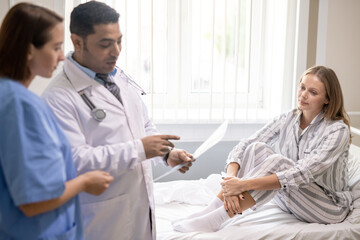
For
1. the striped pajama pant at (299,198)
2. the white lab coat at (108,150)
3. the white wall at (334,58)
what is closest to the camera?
the white lab coat at (108,150)

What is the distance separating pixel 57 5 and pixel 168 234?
60.6 inches

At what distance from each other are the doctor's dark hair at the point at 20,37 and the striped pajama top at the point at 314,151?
1.41 meters

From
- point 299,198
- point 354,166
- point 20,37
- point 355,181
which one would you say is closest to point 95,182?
point 20,37

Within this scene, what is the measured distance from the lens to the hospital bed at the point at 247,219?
1.90 metres

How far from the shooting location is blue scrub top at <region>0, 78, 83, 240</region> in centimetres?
92

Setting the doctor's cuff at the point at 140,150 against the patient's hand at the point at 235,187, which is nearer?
the doctor's cuff at the point at 140,150

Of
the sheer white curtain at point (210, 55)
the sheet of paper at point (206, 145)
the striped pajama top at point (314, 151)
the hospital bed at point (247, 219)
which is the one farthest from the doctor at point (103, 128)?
the sheer white curtain at point (210, 55)

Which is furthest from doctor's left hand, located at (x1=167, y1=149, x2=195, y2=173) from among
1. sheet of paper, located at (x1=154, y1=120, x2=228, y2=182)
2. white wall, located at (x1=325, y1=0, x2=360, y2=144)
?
white wall, located at (x1=325, y1=0, x2=360, y2=144)

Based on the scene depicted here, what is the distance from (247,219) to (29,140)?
143 centimetres

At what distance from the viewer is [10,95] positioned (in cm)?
94

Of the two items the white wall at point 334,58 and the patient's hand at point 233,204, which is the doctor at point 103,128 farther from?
the white wall at point 334,58

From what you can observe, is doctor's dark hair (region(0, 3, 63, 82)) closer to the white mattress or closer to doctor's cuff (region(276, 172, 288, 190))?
the white mattress

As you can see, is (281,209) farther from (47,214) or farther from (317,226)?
(47,214)

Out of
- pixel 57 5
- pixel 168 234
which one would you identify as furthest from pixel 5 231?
pixel 57 5
